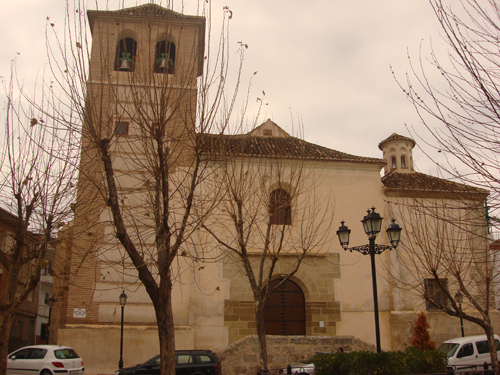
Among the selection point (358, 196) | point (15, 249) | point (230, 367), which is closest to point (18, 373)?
point (15, 249)

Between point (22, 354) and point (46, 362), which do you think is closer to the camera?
point (46, 362)

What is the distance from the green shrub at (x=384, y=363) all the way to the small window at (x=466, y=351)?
6.11m

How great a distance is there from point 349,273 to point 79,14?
12240 mm

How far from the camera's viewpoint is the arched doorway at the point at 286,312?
1548 centimetres

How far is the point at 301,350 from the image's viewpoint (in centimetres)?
1307

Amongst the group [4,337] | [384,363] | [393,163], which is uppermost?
[393,163]

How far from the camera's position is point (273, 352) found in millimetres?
12969

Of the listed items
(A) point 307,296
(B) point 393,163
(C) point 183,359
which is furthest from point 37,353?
(B) point 393,163

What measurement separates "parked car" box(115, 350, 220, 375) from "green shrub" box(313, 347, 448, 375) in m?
4.26

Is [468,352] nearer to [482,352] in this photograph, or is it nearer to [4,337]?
[482,352]

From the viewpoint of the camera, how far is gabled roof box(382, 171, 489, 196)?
55.3 feet

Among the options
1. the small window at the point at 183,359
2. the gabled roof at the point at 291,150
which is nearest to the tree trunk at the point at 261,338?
the small window at the point at 183,359

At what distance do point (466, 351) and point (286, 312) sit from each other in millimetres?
5558

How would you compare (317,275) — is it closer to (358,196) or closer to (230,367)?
(358,196)
